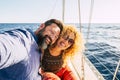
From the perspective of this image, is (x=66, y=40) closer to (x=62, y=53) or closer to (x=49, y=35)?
(x=62, y=53)

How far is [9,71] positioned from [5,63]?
24cm

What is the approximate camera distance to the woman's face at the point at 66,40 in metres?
1.51

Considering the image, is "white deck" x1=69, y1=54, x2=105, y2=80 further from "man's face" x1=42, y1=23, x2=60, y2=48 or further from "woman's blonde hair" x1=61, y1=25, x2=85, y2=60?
"man's face" x1=42, y1=23, x2=60, y2=48

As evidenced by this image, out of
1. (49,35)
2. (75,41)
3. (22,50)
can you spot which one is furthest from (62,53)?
(22,50)

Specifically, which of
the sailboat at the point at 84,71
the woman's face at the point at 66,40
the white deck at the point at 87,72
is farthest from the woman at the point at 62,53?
the white deck at the point at 87,72

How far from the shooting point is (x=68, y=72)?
1681 millimetres

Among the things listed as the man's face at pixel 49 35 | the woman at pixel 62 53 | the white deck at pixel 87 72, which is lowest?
the white deck at pixel 87 72


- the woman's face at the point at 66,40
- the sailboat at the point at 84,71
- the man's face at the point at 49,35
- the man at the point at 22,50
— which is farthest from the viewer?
the sailboat at the point at 84,71

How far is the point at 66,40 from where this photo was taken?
1.52 meters

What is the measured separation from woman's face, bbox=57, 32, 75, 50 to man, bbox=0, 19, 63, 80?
0.24 metres

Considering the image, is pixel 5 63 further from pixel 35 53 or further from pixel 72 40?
pixel 72 40

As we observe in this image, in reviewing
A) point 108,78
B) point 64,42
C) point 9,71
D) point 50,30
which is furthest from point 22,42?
point 108,78

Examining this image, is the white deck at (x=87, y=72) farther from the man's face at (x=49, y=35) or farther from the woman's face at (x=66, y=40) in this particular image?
the man's face at (x=49, y=35)

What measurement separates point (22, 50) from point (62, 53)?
94 cm
